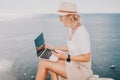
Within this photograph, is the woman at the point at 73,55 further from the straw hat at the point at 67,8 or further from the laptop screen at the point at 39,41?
the laptop screen at the point at 39,41

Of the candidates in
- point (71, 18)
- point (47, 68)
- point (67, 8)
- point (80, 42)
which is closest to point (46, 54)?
point (47, 68)

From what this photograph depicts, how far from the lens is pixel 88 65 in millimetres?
4098

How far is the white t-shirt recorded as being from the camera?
12.2 ft

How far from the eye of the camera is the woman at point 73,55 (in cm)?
377

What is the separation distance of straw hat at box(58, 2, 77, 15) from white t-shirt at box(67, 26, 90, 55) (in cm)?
36

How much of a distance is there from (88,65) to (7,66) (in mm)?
78512

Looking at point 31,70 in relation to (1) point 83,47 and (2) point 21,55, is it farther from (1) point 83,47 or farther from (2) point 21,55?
(1) point 83,47

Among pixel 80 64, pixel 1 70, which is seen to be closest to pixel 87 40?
pixel 80 64

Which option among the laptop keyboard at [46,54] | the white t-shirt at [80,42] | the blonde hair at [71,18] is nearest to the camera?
the white t-shirt at [80,42]

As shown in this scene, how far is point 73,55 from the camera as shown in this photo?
4055 millimetres

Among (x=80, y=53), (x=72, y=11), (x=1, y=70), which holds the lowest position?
(x=1, y=70)

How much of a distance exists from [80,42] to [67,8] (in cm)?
72

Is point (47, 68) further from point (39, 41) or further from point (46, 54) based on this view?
point (39, 41)

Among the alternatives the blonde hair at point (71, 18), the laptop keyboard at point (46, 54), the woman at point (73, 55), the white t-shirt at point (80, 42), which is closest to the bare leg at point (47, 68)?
the woman at point (73, 55)
